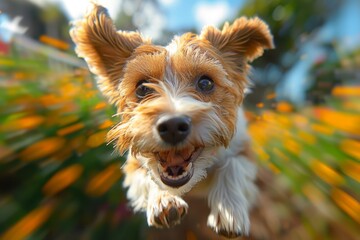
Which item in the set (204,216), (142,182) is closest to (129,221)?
(142,182)

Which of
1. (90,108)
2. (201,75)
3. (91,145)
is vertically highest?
(201,75)

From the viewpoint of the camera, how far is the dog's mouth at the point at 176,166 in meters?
1.88

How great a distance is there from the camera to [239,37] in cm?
247

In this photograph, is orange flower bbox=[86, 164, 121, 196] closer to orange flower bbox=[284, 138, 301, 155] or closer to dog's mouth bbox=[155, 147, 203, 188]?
dog's mouth bbox=[155, 147, 203, 188]

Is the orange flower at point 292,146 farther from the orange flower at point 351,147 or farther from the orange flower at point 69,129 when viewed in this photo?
the orange flower at point 69,129

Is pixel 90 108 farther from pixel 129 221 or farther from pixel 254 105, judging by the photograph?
pixel 254 105

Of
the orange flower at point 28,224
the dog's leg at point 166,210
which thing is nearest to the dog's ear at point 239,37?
the dog's leg at point 166,210

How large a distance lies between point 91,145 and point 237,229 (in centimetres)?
115

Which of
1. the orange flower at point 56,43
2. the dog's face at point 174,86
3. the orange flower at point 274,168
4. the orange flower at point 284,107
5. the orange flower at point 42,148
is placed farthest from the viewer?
the orange flower at point 284,107

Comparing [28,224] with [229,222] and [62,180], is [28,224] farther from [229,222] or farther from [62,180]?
[229,222]

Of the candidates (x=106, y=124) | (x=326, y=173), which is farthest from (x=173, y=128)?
(x=326, y=173)

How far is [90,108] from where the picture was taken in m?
2.62

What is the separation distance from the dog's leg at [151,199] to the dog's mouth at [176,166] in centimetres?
23

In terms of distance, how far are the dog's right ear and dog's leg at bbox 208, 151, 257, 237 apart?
3.10 ft
